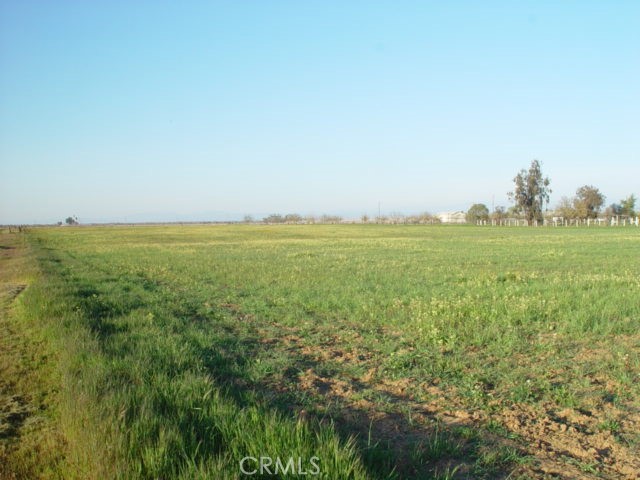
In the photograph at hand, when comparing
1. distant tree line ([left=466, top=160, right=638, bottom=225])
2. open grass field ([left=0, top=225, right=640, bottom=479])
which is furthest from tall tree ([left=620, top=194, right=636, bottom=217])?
open grass field ([left=0, top=225, right=640, bottom=479])

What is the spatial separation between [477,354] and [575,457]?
11.1 ft

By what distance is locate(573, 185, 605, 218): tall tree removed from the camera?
4624 inches

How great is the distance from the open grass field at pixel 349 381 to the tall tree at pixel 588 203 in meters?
118

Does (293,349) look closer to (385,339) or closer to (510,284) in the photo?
(385,339)

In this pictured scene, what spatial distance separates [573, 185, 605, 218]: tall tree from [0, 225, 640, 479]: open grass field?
118 meters

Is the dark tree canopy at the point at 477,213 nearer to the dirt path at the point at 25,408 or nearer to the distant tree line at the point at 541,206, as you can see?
the distant tree line at the point at 541,206

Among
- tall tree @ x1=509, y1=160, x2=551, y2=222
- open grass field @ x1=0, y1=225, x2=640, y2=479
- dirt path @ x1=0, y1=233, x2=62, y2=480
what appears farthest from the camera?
tall tree @ x1=509, y1=160, x2=551, y2=222

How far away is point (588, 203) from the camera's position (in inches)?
4678

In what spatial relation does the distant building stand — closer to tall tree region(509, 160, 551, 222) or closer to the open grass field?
tall tree region(509, 160, 551, 222)

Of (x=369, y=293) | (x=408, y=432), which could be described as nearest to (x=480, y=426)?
(x=408, y=432)

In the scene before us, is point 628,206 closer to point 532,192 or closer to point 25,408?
point 532,192

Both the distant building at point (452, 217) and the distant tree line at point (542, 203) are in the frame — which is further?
the distant building at point (452, 217)

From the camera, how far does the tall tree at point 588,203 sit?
385 ft

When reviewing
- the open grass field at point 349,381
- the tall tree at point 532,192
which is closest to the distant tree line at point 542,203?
the tall tree at point 532,192
